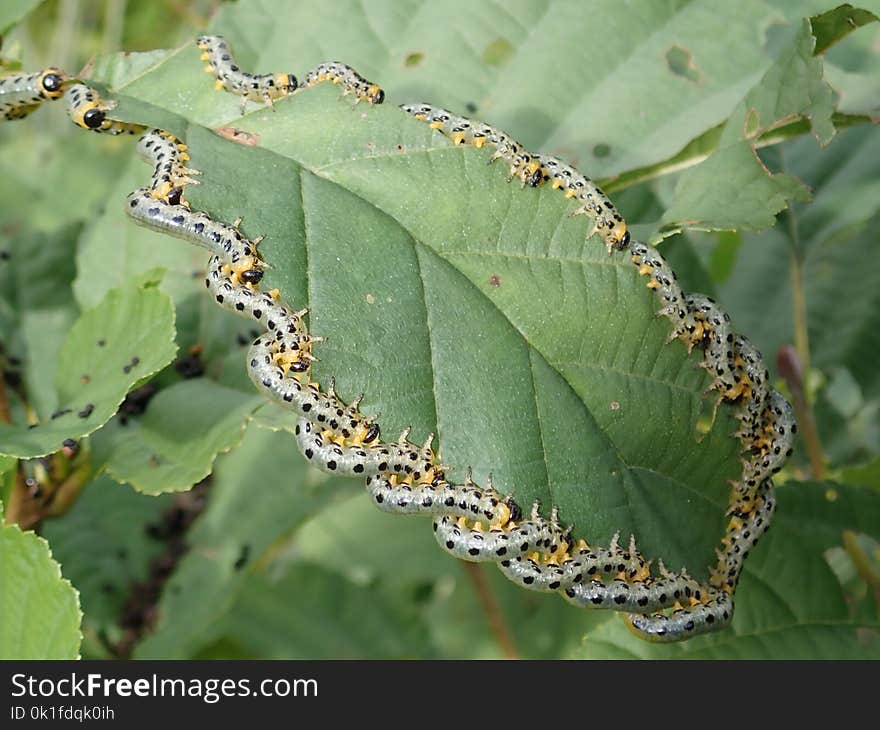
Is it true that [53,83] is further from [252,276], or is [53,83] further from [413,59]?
[413,59]

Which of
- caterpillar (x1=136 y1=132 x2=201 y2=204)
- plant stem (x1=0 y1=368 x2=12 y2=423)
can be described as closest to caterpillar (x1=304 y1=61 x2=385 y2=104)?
caterpillar (x1=136 y1=132 x2=201 y2=204)

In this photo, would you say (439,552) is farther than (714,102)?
Yes

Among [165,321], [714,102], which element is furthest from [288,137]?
[714,102]

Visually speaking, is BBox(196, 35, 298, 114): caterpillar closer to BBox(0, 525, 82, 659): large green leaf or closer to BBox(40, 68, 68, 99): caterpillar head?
BBox(40, 68, 68, 99): caterpillar head

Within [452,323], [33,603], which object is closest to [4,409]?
[33,603]

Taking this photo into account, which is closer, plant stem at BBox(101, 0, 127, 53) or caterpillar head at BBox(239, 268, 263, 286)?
caterpillar head at BBox(239, 268, 263, 286)

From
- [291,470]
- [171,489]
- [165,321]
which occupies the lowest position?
[291,470]

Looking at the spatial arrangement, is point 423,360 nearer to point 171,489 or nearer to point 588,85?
point 171,489
